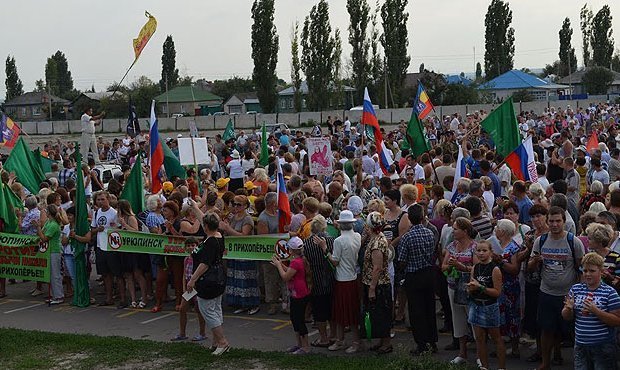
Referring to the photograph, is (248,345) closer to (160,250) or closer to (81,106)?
(160,250)

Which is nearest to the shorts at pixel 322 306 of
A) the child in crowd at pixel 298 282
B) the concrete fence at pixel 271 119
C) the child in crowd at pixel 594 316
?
the child in crowd at pixel 298 282

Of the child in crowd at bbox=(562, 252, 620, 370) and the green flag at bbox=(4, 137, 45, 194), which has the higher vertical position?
the green flag at bbox=(4, 137, 45, 194)

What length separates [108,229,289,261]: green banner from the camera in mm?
11016

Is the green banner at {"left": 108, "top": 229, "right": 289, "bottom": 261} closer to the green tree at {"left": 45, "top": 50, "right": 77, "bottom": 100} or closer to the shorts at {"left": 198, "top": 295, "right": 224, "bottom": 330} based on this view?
the shorts at {"left": 198, "top": 295, "right": 224, "bottom": 330}

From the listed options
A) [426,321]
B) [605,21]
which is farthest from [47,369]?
[605,21]

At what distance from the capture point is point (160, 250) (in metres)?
11.8

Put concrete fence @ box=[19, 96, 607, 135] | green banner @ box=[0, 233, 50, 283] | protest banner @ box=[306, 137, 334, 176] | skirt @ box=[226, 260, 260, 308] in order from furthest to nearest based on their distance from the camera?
concrete fence @ box=[19, 96, 607, 135]
protest banner @ box=[306, 137, 334, 176]
green banner @ box=[0, 233, 50, 283]
skirt @ box=[226, 260, 260, 308]

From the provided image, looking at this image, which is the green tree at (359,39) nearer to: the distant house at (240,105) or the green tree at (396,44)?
the green tree at (396,44)

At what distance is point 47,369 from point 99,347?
32.7 inches

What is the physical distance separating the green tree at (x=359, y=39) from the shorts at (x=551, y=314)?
6033 centimetres

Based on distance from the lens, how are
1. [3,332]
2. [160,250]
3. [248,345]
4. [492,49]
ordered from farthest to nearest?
[492,49] → [160,250] → [3,332] → [248,345]

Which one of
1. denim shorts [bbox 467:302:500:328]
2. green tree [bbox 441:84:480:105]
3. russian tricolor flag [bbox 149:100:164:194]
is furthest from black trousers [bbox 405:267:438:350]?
green tree [bbox 441:84:480:105]

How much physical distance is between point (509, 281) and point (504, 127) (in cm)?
570

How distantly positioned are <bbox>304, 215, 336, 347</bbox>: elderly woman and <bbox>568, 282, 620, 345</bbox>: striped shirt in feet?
10.5
